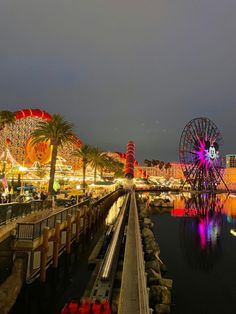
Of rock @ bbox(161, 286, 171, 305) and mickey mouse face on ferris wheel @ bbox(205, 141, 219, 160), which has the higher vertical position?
mickey mouse face on ferris wheel @ bbox(205, 141, 219, 160)

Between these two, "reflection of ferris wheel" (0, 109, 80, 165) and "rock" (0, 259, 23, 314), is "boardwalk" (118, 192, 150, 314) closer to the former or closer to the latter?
"rock" (0, 259, 23, 314)

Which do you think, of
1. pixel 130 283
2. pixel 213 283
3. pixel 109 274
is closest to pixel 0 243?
pixel 109 274

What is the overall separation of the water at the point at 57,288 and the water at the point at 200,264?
227 inches

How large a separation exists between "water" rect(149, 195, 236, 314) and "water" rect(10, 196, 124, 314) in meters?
5.77

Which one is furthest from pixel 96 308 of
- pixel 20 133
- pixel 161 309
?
pixel 20 133

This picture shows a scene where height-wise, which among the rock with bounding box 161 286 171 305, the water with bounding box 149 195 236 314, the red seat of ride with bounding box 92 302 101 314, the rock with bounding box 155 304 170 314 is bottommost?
the water with bounding box 149 195 236 314

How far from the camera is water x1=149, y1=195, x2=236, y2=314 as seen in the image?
17844 mm

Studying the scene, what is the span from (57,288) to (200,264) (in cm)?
1349

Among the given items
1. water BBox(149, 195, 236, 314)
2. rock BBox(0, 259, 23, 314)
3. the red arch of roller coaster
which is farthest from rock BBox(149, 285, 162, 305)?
the red arch of roller coaster

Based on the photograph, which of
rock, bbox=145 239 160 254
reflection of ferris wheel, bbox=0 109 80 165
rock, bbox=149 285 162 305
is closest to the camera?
rock, bbox=149 285 162 305

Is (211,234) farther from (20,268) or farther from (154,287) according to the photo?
(20,268)

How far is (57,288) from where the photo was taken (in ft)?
59.6

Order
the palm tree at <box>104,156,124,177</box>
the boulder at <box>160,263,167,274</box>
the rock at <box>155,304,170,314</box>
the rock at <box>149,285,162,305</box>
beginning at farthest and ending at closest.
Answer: the palm tree at <box>104,156,124,177</box>
the boulder at <box>160,263,167,274</box>
the rock at <box>149,285,162,305</box>
the rock at <box>155,304,170,314</box>

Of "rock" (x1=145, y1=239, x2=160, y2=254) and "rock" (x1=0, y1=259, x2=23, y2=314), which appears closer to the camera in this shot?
"rock" (x1=0, y1=259, x2=23, y2=314)
